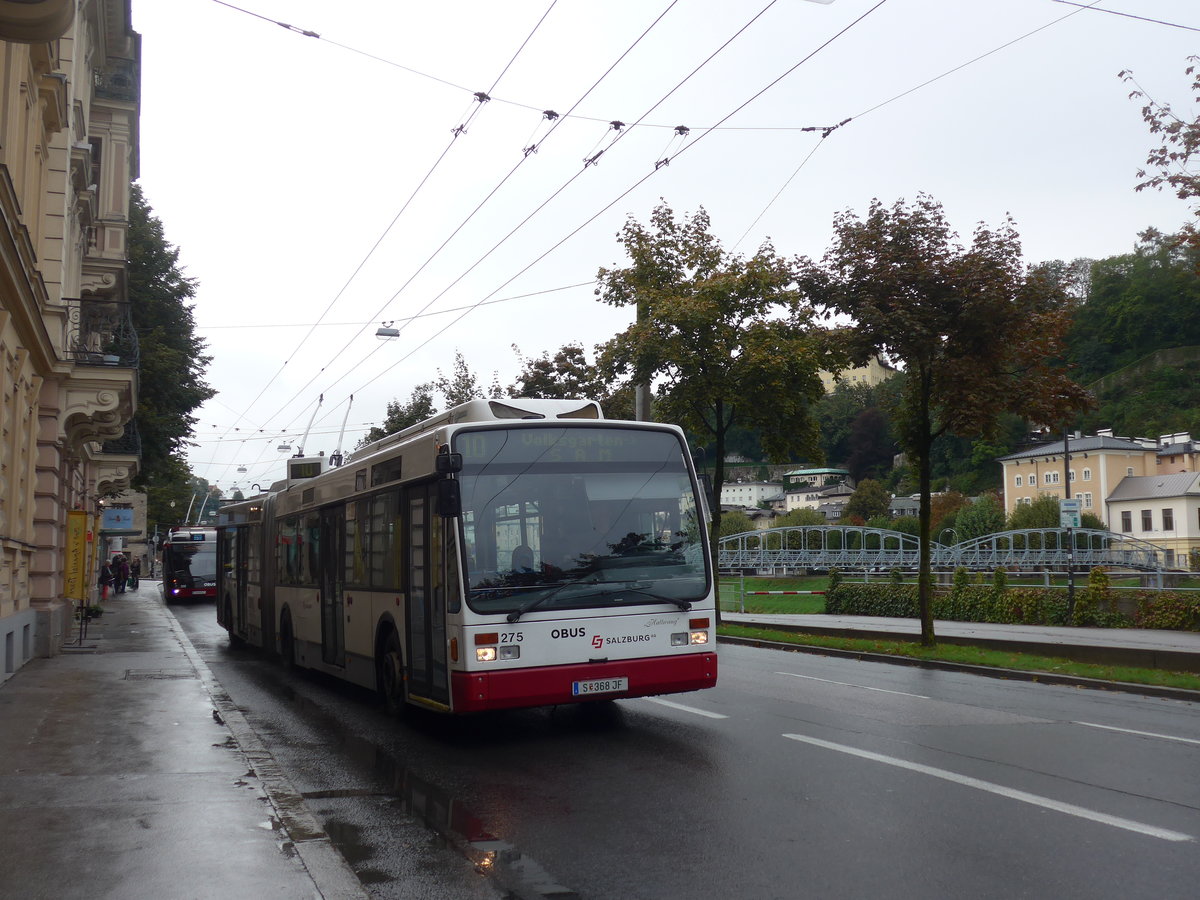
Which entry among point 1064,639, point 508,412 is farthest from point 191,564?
point 508,412

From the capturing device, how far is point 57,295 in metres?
19.4

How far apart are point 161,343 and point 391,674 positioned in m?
25.6

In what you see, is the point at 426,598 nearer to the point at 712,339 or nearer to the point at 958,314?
the point at 958,314

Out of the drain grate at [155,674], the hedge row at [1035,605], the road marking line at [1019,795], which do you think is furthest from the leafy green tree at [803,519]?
the road marking line at [1019,795]

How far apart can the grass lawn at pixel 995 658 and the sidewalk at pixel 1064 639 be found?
9.8 inches

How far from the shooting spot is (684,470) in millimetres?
11039

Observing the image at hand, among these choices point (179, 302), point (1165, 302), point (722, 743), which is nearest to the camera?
point (722, 743)

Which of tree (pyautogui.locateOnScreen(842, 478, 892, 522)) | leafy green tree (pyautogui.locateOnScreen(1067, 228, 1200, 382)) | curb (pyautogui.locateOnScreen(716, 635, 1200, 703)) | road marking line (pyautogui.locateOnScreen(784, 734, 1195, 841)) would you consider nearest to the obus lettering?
road marking line (pyautogui.locateOnScreen(784, 734, 1195, 841))

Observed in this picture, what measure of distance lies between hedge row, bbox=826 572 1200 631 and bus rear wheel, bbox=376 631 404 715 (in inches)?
733

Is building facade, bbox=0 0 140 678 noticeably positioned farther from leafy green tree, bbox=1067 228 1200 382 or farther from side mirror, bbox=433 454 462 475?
leafy green tree, bbox=1067 228 1200 382

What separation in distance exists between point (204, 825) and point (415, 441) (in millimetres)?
4961

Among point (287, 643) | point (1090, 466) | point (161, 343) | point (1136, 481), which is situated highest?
point (161, 343)

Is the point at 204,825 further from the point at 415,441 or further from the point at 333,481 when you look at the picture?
the point at 333,481

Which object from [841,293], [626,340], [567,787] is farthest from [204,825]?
[626,340]
